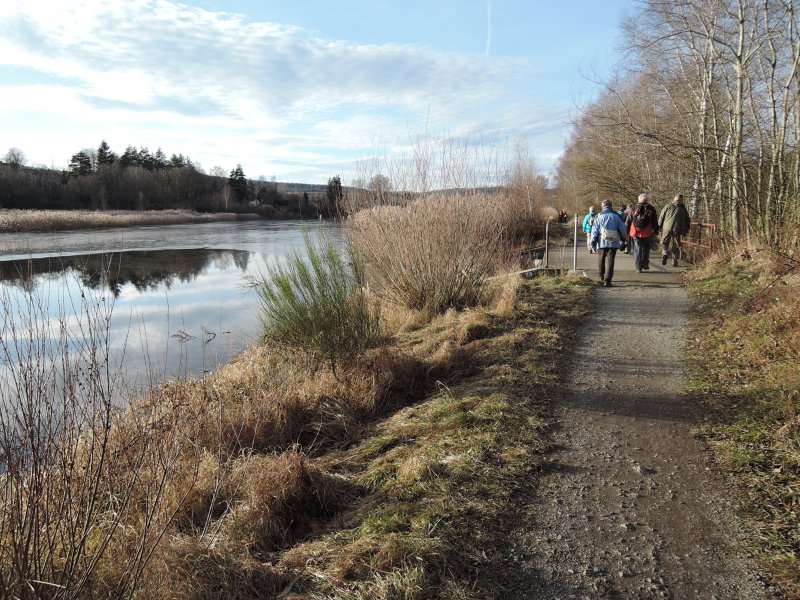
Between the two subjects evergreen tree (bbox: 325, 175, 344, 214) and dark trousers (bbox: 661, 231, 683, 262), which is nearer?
evergreen tree (bbox: 325, 175, 344, 214)

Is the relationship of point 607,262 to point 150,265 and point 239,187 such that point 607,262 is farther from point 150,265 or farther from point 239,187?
point 239,187

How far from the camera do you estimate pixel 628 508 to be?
345 cm

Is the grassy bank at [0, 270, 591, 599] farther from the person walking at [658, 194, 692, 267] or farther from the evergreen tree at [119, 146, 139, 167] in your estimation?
the evergreen tree at [119, 146, 139, 167]

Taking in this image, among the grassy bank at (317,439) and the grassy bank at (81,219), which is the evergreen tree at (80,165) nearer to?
the grassy bank at (81,219)

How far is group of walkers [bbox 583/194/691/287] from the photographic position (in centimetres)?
1079

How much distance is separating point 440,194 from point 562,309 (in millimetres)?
3026

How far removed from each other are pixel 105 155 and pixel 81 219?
48.1m

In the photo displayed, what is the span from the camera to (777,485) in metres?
3.55

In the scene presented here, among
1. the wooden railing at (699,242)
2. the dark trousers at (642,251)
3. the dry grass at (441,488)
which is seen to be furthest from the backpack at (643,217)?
the dry grass at (441,488)

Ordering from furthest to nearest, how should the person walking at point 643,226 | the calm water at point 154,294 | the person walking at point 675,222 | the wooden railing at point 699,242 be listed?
the wooden railing at point 699,242, the person walking at point 675,222, the person walking at point 643,226, the calm water at point 154,294

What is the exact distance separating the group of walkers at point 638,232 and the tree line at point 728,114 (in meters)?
1.19

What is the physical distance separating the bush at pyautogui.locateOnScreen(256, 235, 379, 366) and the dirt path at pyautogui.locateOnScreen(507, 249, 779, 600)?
3.31 meters

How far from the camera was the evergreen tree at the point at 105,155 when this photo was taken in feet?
258

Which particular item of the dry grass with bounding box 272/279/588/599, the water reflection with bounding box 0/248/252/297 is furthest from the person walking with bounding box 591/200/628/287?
the water reflection with bounding box 0/248/252/297
